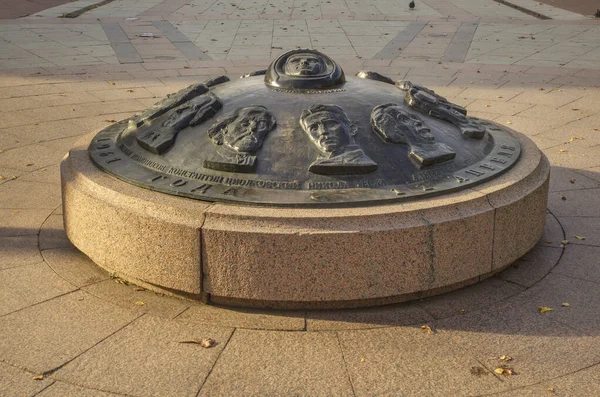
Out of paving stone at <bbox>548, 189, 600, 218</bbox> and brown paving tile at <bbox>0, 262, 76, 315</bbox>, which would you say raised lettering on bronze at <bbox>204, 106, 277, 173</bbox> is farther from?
paving stone at <bbox>548, 189, 600, 218</bbox>

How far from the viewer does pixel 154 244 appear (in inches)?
172

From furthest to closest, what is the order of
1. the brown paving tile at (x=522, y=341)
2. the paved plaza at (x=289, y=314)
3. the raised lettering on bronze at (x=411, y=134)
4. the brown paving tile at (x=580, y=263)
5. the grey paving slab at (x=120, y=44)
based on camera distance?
1. the grey paving slab at (x=120, y=44)
2. the brown paving tile at (x=580, y=263)
3. the raised lettering on bronze at (x=411, y=134)
4. the brown paving tile at (x=522, y=341)
5. the paved plaza at (x=289, y=314)

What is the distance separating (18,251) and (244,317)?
196 cm

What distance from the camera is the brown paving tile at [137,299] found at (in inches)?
175

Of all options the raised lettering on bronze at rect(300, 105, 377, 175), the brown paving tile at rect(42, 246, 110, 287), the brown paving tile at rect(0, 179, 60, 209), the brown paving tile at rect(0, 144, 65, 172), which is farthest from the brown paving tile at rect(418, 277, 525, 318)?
the brown paving tile at rect(0, 144, 65, 172)

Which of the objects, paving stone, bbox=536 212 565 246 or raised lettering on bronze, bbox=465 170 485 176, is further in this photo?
paving stone, bbox=536 212 565 246

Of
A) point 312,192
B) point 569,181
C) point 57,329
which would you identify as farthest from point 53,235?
point 569,181

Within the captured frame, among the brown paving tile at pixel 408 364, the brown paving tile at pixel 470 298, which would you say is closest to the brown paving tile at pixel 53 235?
the brown paving tile at pixel 408 364

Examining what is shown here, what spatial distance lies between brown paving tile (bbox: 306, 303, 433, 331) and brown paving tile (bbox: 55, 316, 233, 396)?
0.53 metres

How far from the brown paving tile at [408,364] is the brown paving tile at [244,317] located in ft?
1.04

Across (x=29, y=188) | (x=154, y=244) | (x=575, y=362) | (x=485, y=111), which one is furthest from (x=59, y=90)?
(x=575, y=362)

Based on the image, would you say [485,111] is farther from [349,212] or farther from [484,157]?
[349,212]

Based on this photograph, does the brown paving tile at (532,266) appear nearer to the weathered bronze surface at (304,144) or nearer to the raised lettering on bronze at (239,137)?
the weathered bronze surface at (304,144)

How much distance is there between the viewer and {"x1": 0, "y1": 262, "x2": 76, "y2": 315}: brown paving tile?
4.50 meters
